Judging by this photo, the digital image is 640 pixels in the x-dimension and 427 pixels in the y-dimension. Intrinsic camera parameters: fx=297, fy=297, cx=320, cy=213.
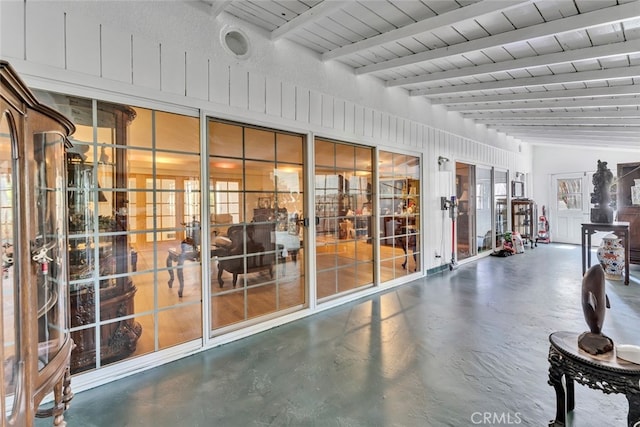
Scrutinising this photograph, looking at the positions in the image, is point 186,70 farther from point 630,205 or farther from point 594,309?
point 630,205

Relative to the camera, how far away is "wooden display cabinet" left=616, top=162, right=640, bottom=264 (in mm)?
5988

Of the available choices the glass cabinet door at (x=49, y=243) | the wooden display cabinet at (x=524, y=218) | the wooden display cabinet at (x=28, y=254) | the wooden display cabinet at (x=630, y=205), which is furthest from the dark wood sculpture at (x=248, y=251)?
the wooden display cabinet at (x=524, y=218)

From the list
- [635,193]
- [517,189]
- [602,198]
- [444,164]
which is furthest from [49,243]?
Result: [517,189]

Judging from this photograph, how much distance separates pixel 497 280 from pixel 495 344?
2749mm

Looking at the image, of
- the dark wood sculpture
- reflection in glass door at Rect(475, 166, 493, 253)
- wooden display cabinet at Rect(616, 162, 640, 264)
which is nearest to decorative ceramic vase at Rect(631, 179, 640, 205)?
wooden display cabinet at Rect(616, 162, 640, 264)

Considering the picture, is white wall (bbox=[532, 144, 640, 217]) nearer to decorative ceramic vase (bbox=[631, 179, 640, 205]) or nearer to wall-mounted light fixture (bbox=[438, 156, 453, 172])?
decorative ceramic vase (bbox=[631, 179, 640, 205])

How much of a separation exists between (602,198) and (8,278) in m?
7.20

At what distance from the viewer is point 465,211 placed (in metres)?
6.86

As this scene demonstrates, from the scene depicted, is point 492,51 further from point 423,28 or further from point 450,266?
point 450,266

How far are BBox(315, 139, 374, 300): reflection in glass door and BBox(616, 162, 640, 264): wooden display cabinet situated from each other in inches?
224

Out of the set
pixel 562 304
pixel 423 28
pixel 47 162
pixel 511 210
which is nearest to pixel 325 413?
pixel 47 162

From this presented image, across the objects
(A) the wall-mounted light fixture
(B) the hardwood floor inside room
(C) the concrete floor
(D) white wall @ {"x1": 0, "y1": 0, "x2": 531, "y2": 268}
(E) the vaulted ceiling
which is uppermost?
(E) the vaulted ceiling

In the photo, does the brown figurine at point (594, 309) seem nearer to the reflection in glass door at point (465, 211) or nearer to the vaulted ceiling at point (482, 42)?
the vaulted ceiling at point (482, 42)

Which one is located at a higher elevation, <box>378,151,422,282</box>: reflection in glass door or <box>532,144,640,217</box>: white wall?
<box>532,144,640,217</box>: white wall
